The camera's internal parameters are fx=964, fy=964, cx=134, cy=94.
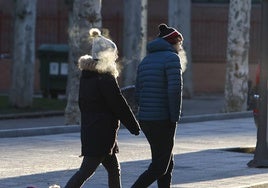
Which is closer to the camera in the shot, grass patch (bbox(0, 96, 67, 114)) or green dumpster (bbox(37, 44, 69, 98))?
grass patch (bbox(0, 96, 67, 114))

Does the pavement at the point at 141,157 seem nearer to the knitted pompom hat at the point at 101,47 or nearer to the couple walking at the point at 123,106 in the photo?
the couple walking at the point at 123,106

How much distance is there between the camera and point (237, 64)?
83.1 ft

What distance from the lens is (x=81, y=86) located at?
9758 millimetres

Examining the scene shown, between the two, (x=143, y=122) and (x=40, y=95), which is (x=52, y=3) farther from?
(x=143, y=122)

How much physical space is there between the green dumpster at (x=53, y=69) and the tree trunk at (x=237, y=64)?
8.69 m

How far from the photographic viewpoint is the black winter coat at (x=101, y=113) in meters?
9.57

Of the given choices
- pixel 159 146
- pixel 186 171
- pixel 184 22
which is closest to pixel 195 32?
pixel 184 22

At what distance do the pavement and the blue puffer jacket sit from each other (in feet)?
5.78

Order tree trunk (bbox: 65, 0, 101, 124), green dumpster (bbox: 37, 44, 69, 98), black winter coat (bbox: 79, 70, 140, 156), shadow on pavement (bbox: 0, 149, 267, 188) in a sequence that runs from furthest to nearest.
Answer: green dumpster (bbox: 37, 44, 69, 98), tree trunk (bbox: 65, 0, 101, 124), shadow on pavement (bbox: 0, 149, 267, 188), black winter coat (bbox: 79, 70, 140, 156)

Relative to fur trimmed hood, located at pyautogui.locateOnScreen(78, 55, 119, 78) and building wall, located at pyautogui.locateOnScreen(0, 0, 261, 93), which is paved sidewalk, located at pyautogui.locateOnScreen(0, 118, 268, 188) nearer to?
fur trimmed hood, located at pyautogui.locateOnScreen(78, 55, 119, 78)

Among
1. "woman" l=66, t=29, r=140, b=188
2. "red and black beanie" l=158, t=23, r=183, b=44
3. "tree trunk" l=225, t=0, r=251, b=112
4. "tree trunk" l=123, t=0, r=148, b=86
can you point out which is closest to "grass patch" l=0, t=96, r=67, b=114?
"tree trunk" l=123, t=0, r=148, b=86

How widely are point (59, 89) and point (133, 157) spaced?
60.2ft

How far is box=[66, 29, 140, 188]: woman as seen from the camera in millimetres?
9578

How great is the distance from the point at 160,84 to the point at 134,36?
18892 mm
